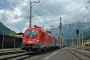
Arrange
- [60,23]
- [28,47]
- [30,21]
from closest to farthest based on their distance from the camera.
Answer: [28,47], [30,21], [60,23]

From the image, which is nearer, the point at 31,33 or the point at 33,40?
the point at 33,40

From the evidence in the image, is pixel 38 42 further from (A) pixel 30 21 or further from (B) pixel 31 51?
(A) pixel 30 21

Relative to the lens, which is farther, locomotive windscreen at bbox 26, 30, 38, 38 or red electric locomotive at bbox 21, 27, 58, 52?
locomotive windscreen at bbox 26, 30, 38, 38

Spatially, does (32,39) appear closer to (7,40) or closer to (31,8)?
(7,40)

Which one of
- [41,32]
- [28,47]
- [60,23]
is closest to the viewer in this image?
[28,47]

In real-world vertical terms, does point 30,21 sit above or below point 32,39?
above

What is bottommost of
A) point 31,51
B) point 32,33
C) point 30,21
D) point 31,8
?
point 31,51

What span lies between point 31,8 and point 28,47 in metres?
23.2

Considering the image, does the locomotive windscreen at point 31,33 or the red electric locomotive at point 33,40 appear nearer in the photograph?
the red electric locomotive at point 33,40

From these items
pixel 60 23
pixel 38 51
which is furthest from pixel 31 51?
pixel 60 23

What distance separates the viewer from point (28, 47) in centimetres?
2998

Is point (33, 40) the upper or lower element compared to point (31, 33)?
lower

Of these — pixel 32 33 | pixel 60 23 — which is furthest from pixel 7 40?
pixel 60 23

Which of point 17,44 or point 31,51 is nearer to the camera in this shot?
point 31,51
